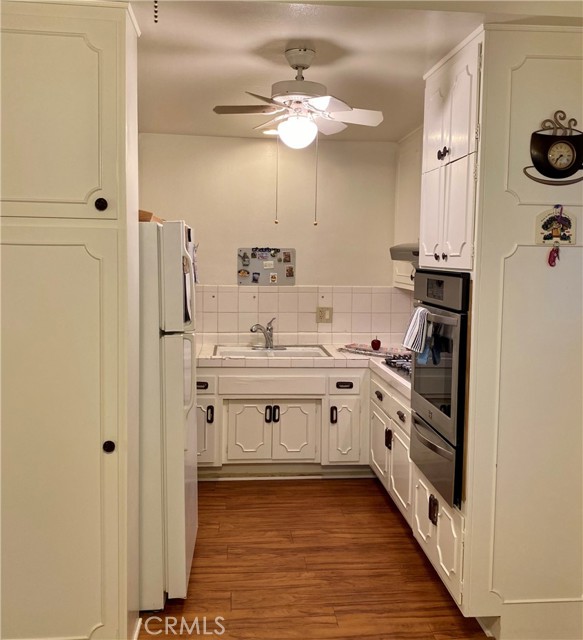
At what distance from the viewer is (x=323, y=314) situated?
4.85m

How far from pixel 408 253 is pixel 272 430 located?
5.14 ft

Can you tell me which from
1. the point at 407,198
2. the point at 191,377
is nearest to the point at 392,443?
the point at 191,377

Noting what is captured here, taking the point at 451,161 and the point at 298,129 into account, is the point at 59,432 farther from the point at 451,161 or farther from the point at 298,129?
the point at 451,161

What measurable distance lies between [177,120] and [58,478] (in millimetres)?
2716

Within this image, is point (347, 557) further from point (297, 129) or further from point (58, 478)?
point (297, 129)

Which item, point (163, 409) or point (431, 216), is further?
point (431, 216)

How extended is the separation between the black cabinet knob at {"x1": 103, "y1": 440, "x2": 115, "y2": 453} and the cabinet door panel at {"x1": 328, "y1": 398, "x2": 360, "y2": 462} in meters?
2.20

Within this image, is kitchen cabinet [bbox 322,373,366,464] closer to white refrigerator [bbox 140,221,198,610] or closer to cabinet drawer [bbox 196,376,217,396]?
cabinet drawer [bbox 196,376,217,396]

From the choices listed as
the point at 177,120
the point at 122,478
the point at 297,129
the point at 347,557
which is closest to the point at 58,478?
the point at 122,478

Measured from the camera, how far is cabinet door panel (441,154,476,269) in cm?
247

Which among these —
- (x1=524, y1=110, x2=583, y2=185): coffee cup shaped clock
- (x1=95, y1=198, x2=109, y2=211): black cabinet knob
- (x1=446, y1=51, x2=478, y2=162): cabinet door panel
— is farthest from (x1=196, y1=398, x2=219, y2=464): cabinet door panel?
(x1=524, y1=110, x2=583, y2=185): coffee cup shaped clock

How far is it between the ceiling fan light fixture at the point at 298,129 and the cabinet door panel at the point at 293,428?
6.12 feet

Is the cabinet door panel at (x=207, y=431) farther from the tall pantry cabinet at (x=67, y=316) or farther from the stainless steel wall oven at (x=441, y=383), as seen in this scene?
the tall pantry cabinet at (x=67, y=316)

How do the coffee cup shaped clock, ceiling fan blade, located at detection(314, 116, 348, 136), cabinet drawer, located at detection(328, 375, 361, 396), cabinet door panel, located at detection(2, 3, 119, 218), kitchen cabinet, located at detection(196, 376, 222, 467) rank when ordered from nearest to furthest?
cabinet door panel, located at detection(2, 3, 119, 218) → the coffee cup shaped clock → ceiling fan blade, located at detection(314, 116, 348, 136) → kitchen cabinet, located at detection(196, 376, 222, 467) → cabinet drawer, located at detection(328, 375, 361, 396)
